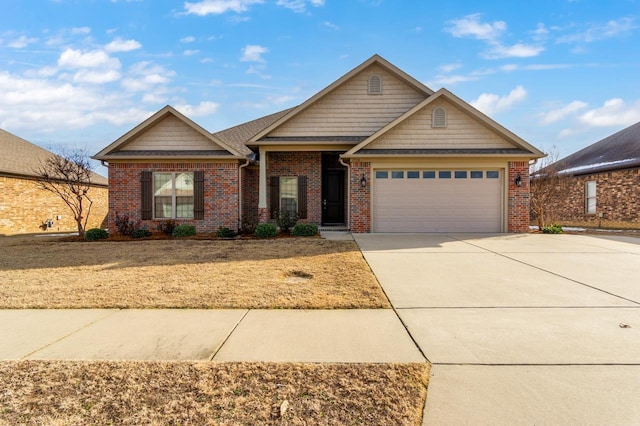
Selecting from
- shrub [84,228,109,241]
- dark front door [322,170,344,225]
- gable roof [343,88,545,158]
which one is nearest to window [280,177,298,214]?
dark front door [322,170,344,225]

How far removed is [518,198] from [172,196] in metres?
12.9

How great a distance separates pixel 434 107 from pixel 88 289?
11.8 metres

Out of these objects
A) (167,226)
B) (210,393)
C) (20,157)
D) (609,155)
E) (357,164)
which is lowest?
(210,393)

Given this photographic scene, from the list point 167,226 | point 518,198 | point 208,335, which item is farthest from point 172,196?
point 518,198

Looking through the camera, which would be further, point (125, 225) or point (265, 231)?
point (125, 225)

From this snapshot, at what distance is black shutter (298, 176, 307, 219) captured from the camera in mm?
14547

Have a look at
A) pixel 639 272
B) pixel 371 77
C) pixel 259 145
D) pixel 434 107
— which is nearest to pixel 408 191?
pixel 434 107

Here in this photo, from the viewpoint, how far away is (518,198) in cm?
1284

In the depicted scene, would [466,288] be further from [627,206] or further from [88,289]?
[627,206]

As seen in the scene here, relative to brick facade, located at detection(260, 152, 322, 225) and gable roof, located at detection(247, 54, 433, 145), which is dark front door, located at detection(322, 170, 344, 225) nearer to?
brick facade, located at detection(260, 152, 322, 225)

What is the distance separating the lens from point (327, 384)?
278 cm

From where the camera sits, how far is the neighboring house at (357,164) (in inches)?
504

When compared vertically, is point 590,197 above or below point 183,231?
above

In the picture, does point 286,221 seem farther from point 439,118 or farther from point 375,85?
point 439,118
